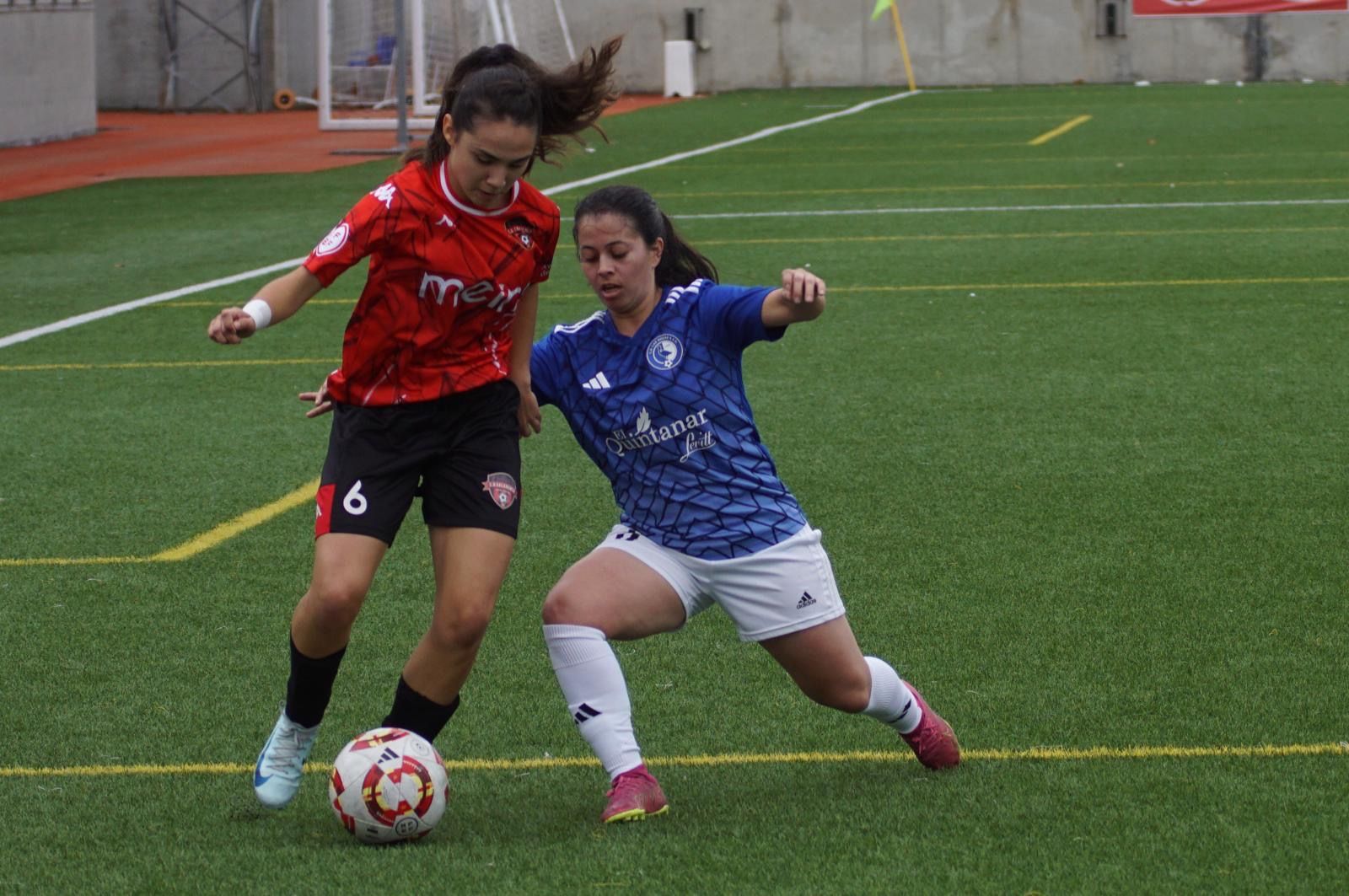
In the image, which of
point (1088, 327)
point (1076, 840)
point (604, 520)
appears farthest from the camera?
point (1088, 327)

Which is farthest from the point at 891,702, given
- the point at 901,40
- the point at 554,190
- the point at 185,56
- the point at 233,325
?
the point at 901,40

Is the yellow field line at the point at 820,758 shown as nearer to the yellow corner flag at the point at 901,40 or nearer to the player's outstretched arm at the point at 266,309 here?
the player's outstretched arm at the point at 266,309

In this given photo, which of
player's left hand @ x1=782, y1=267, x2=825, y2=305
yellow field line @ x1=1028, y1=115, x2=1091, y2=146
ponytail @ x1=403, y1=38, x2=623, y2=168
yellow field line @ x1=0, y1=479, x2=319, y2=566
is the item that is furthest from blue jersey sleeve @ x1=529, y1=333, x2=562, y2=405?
yellow field line @ x1=1028, y1=115, x2=1091, y2=146

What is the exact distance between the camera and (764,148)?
86.0 feet

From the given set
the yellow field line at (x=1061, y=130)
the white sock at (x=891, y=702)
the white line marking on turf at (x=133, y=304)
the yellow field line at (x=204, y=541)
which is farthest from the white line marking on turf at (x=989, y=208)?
the white sock at (x=891, y=702)

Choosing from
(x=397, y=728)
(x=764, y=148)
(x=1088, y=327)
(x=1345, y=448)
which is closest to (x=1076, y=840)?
(x=397, y=728)

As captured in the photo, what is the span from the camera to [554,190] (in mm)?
20922

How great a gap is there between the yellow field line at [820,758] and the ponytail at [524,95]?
1.55 metres

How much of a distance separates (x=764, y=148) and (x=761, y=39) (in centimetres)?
1646

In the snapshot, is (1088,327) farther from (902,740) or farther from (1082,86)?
(1082,86)

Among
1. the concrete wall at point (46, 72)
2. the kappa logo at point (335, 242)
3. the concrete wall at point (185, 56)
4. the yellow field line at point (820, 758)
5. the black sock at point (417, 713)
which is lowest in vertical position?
the yellow field line at point (820, 758)

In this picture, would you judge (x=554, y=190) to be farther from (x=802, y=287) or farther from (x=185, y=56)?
(x=185, y=56)

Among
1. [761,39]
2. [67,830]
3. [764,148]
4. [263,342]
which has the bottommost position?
[67,830]

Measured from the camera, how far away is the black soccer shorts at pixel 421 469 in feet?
15.4
